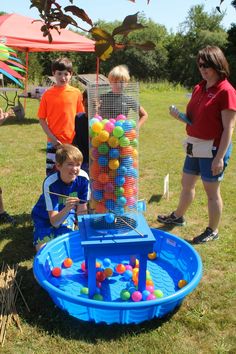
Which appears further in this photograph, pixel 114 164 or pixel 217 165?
pixel 217 165

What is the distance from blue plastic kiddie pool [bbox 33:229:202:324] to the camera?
2.18m

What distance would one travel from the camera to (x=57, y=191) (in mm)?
2986

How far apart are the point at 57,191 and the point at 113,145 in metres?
0.90

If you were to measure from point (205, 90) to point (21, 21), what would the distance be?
272 inches

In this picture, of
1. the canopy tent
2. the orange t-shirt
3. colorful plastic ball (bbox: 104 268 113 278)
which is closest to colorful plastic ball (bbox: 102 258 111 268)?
colorful plastic ball (bbox: 104 268 113 278)

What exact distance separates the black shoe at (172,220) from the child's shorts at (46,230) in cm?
99

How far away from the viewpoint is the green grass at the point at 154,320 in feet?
7.14

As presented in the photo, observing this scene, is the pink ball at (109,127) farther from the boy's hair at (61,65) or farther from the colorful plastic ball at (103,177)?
the boy's hair at (61,65)

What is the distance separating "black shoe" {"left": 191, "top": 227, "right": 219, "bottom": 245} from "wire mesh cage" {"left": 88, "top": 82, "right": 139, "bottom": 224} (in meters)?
1.19

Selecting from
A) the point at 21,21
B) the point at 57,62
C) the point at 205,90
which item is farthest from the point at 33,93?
the point at 205,90

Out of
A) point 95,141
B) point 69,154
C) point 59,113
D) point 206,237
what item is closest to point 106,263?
point 69,154

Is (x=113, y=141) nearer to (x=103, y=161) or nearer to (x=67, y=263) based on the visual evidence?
(x=103, y=161)

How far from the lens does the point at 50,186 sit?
2.96m

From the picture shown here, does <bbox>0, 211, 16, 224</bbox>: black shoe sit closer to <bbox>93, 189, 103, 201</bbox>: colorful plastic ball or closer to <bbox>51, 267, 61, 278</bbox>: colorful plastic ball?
<bbox>51, 267, 61, 278</bbox>: colorful plastic ball
